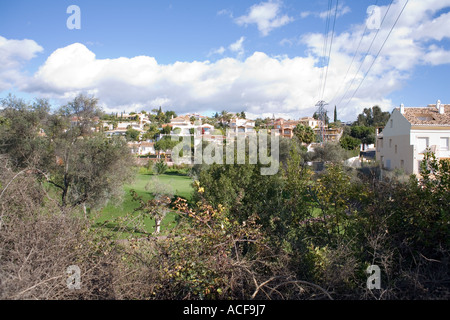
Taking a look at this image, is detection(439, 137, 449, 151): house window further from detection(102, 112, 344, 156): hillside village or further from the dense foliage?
detection(102, 112, 344, 156): hillside village

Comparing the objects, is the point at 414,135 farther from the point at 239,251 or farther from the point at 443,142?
the point at 239,251

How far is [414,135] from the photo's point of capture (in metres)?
22.8

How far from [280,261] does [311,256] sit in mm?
370

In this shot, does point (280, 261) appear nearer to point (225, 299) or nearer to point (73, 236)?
point (225, 299)

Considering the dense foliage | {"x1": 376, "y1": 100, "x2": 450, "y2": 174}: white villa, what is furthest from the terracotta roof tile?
the dense foliage

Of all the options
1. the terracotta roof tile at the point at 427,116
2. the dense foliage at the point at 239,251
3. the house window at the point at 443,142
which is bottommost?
the dense foliage at the point at 239,251

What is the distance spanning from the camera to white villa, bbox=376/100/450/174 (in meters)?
22.4

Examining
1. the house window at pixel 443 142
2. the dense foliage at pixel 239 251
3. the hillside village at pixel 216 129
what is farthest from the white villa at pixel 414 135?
the hillside village at pixel 216 129

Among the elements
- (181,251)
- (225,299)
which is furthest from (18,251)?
(225,299)

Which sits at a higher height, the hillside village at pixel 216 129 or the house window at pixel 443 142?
the hillside village at pixel 216 129

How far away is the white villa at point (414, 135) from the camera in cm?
2242

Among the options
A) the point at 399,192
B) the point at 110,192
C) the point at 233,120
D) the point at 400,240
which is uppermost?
the point at 233,120

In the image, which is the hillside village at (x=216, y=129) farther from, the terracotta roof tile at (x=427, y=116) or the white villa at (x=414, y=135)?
the terracotta roof tile at (x=427, y=116)

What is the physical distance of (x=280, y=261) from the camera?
11.3ft
